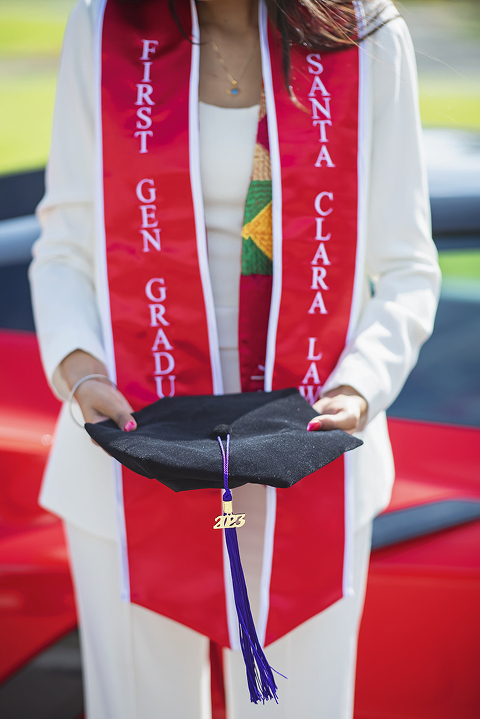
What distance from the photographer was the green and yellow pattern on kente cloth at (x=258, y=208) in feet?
3.03

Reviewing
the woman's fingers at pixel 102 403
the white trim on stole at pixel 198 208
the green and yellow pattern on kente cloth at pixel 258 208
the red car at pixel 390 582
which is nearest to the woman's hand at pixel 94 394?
→ the woman's fingers at pixel 102 403

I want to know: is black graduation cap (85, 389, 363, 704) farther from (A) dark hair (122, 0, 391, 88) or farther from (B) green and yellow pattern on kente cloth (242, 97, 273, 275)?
(A) dark hair (122, 0, 391, 88)

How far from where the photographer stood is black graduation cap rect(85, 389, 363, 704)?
28.9 inches

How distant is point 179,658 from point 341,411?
420mm

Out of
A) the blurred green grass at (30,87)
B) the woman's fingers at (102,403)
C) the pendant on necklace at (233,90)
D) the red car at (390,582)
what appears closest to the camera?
the woman's fingers at (102,403)

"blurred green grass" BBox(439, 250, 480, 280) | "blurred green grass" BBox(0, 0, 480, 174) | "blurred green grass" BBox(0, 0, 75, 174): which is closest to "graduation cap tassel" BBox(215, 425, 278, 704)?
"blurred green grass" BBox(439, 250, 480, 280)

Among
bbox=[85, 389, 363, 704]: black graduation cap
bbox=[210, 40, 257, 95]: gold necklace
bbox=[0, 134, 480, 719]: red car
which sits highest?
bbox=[210, 40, 257, 95]: gold necklace

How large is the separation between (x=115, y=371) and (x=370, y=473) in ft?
1.24

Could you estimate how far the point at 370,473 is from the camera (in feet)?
3.16

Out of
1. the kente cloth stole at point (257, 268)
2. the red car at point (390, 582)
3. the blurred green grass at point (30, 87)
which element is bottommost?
the red car at point (390, 582)

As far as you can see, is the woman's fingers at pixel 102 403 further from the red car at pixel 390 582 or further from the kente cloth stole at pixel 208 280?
the red car at pixel 390 582

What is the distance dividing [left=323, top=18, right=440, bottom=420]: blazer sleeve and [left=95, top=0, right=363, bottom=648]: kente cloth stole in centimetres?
3

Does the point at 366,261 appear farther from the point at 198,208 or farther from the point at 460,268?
the point at 460,268

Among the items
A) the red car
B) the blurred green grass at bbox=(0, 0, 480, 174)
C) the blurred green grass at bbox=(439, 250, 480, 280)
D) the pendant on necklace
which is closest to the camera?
the pendant on necklace
